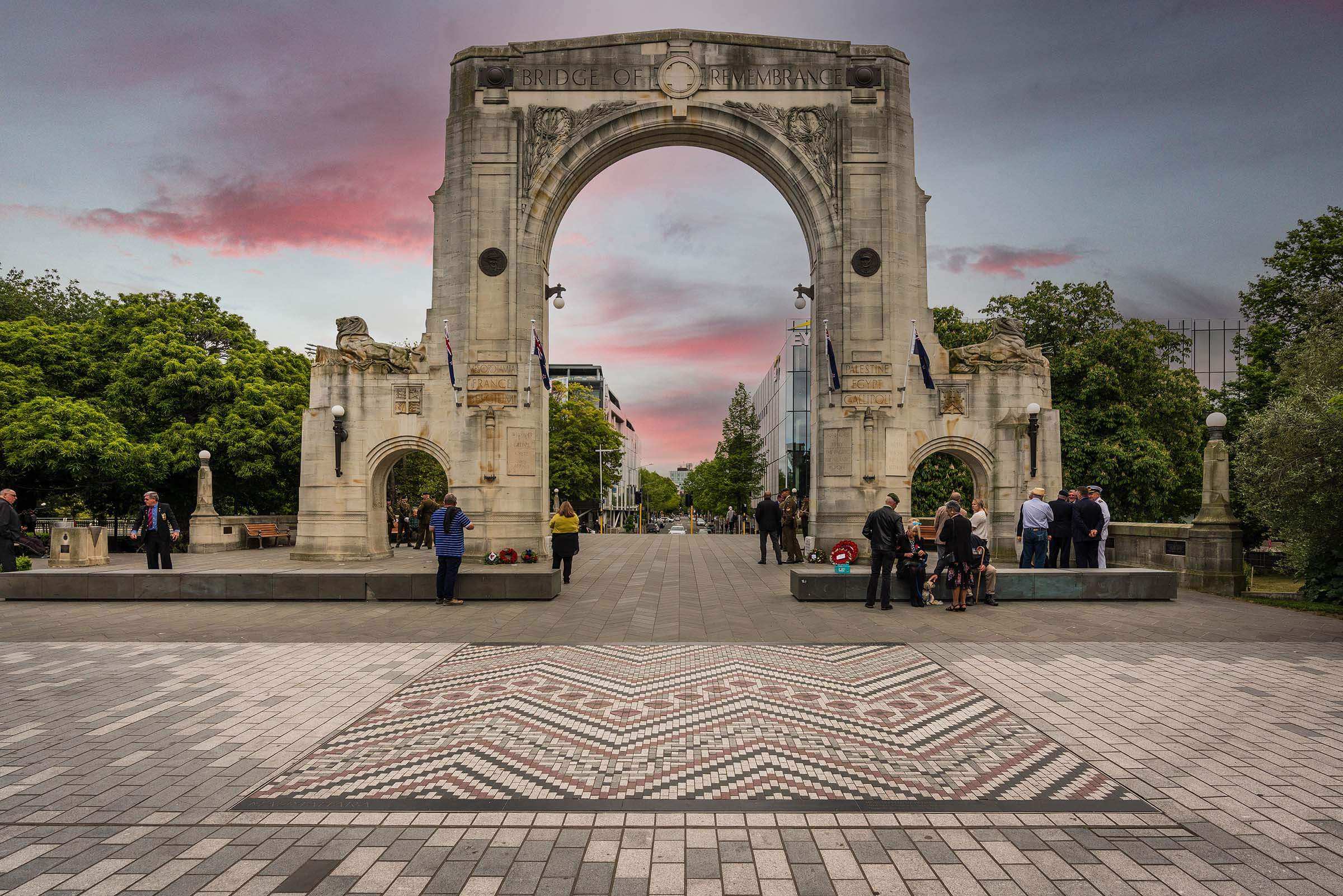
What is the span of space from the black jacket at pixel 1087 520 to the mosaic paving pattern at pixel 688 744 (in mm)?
7613

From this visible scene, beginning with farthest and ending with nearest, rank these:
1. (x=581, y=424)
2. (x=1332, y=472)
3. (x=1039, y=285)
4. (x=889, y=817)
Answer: (x=581, y=424), (x=1039, y=285), (x=1332, y=472), (x=889, y=817)

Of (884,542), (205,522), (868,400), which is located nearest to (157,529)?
(205,522)

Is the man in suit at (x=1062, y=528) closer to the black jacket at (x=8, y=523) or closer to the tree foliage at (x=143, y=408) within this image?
the black jacket at (x=8, y=523)

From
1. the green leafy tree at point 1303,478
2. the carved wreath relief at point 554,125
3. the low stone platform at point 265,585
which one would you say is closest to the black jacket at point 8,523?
the low stone platform at point 265,585

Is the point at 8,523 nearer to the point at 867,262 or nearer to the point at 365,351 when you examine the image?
the point at 365,351

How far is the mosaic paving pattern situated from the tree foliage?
22.6m

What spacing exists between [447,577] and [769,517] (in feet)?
29.8

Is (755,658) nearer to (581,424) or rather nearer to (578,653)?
(578,653)

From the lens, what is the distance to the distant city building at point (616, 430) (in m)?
95.0

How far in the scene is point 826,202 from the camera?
19.0 metres

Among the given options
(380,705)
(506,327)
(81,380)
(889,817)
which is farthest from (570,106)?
(81,380)

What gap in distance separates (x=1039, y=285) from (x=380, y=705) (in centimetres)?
3001

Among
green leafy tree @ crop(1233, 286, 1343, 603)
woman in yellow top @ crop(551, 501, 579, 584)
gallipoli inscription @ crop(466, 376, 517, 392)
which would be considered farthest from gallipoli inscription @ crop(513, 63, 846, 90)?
green leafy tree @ crop(1233, 286, 1343, 603)

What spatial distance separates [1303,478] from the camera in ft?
37.1
